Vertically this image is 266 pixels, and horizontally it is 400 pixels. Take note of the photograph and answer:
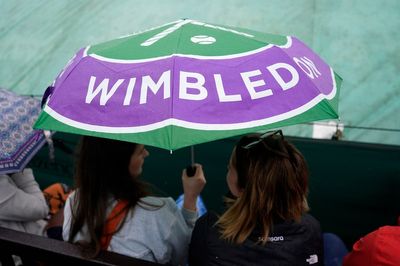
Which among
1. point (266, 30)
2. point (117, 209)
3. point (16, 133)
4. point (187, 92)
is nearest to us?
point (187, 92)

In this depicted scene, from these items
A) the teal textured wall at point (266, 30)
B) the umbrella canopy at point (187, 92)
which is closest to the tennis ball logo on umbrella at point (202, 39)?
the umbrella canopy at point (187, 92)

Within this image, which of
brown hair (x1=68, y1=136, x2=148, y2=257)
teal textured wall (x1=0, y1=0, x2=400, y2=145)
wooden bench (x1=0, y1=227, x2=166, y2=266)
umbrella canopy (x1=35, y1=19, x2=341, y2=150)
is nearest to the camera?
umbrella canopy (x1=35, y1=19, x2=341, y2=150)

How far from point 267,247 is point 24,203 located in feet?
3.82

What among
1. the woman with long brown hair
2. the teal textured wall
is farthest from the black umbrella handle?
the teal textured wall

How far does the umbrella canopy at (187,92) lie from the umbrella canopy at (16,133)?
21.4 inches

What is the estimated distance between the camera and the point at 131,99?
1.19 metres

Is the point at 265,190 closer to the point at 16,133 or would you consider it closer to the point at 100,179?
the point at 100,179

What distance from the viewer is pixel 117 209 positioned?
1444 mm

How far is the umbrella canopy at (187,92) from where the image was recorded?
112 centimetres

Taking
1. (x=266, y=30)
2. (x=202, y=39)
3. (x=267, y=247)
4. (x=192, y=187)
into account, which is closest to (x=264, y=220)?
(x=267, y=247)

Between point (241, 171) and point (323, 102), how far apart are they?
0.42 metres

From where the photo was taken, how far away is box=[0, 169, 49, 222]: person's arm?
1.81 metres

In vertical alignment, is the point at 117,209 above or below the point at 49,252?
above

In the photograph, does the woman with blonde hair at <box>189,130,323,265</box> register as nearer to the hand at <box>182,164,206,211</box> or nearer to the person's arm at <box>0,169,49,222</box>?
the hand at <box>182,164,206,211</box>
